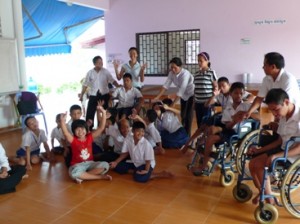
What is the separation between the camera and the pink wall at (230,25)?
6.12 metres

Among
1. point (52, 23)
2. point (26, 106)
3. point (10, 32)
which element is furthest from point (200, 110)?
point (52, 23)

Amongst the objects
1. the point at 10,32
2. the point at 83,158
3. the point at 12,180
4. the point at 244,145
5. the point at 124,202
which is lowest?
the point at 124,202

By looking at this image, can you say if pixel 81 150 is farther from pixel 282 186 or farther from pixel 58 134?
pixel 282 186

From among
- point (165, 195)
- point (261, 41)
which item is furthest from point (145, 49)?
point (165, 195)

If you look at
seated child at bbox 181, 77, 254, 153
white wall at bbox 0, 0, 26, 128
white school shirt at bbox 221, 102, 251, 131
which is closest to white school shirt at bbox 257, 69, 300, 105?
white school shirt at bbox 221, 102, 251, 131

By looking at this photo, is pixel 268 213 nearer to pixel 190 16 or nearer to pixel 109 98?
pixel 109 98

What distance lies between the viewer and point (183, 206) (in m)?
2.59

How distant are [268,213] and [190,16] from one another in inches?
216

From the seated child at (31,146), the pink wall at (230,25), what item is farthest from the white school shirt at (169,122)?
the pink wall at (230,25)

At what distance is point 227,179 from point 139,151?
3.08 feet

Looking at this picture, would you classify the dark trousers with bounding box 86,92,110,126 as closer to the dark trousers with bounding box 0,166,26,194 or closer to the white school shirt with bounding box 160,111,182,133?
the white school shirt with bounding box 160,111,182,133

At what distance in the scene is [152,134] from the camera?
13.3ft

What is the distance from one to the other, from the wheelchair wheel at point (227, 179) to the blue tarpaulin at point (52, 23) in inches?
220

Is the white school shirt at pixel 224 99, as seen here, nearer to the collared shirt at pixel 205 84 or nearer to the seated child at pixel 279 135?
the collared shirt at pixel 205 84
